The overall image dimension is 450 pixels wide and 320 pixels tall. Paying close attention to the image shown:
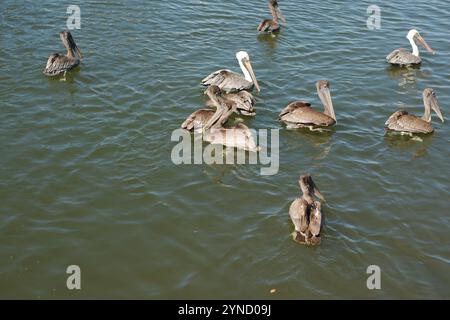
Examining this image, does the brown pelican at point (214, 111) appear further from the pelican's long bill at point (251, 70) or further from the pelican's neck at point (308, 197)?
the pelican's neck at point (308, 197)

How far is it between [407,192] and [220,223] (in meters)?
3.18

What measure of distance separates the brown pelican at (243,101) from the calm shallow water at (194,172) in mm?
322

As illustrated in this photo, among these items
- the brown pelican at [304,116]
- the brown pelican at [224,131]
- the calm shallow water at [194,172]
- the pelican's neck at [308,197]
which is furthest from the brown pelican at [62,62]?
the pelican's neck at [308,197]

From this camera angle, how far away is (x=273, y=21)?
15.4 metres

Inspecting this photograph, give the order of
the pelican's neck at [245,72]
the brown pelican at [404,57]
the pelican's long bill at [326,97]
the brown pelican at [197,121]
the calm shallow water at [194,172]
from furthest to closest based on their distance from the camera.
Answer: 1. the brown pelican at [404,57]
2. the pelican's neck at [245,72]
3. the pelican's long bill at [326,97]
4. the brown pelican at [197,121]
5. the calm shallow water at [194,172]

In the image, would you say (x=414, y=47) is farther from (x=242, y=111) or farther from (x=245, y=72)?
(x=242, y=111)

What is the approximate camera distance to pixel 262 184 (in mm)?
9344

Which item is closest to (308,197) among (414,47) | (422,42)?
(414,47)

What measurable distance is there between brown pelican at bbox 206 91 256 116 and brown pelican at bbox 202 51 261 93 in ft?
2.22

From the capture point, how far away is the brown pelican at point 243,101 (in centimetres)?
1142

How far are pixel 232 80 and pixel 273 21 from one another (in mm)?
3825

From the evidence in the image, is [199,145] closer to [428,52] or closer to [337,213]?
[337,213]

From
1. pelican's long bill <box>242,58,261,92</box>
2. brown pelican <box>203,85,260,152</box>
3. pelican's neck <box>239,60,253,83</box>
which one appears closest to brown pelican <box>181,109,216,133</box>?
brown pelican <box>203,85,260,152</box>
